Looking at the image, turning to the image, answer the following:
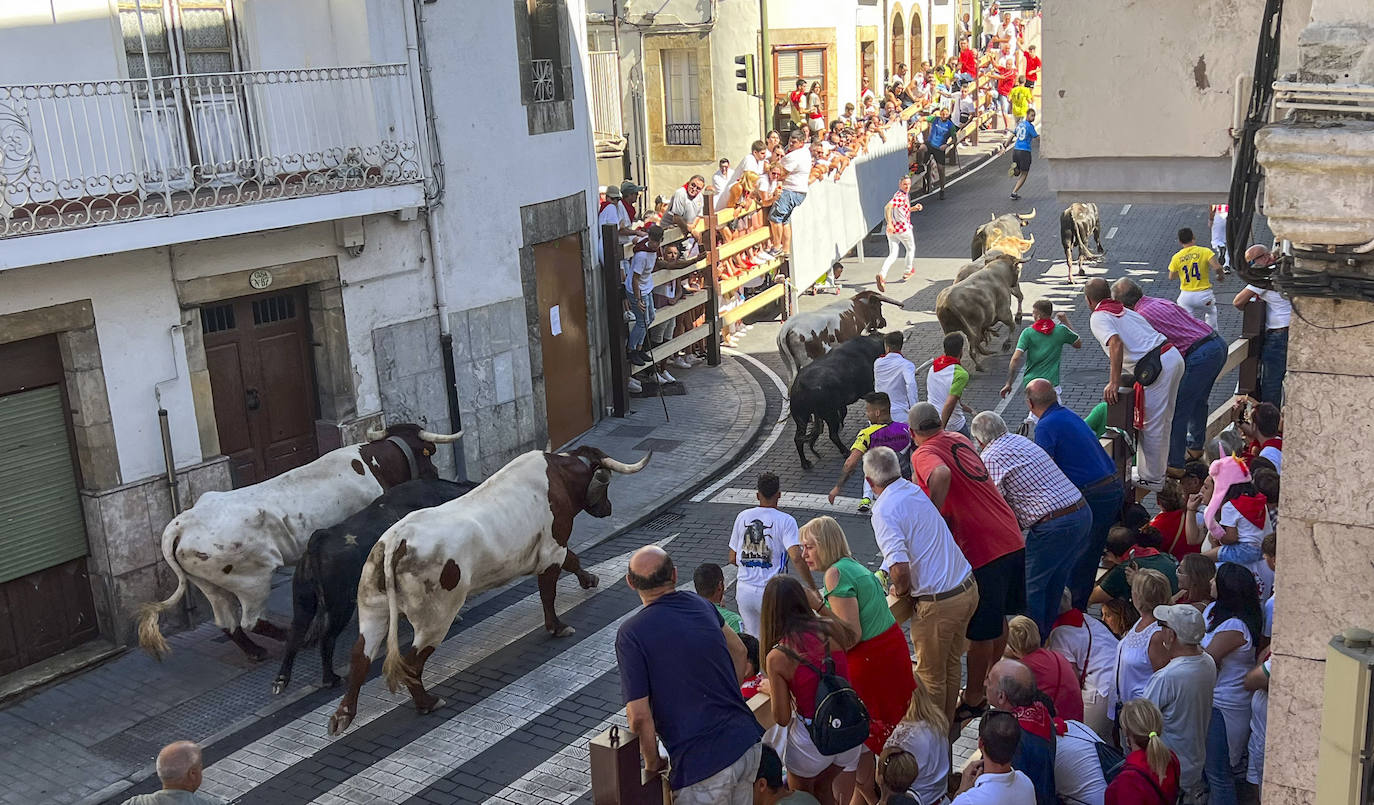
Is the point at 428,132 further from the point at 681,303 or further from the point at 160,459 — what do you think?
the point at 681,303

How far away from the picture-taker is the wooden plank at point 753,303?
1892cm

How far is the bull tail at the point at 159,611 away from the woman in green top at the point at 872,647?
212 inches

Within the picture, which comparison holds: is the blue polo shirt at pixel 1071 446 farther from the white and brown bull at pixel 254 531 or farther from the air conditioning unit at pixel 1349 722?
the white and brown bull at pixel 254 531

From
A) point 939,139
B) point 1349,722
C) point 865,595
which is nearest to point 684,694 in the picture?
point 865,595

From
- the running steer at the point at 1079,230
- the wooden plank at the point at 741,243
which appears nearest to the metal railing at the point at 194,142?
the wooden plank at the point at 741,243

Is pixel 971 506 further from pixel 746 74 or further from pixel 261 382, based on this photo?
pixel 746 74

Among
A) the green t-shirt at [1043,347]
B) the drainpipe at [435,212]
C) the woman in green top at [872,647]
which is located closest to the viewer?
the woman in green top at [872,647]

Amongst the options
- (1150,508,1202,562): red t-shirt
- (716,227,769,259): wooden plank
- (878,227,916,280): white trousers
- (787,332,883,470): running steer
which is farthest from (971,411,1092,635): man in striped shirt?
(878,227,916,280): white trousers

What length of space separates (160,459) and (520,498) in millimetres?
3230

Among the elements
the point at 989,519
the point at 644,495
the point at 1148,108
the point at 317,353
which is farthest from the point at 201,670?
the point at 1148,108

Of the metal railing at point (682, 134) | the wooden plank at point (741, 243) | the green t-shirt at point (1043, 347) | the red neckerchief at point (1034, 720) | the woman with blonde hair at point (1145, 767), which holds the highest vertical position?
the metal railing at point (682, 134)

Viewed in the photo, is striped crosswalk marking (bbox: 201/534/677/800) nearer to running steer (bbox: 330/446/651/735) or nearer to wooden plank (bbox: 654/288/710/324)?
running steer (bbox: 330/446/651/735)

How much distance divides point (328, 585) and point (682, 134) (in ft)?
70.7

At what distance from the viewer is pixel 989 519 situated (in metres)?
7.50
